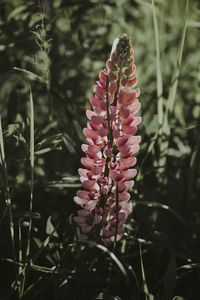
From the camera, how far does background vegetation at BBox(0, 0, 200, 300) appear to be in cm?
144

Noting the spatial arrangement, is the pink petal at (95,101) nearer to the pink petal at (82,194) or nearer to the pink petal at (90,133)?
the pink petal at (90,133)

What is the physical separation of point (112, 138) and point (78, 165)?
0.65m

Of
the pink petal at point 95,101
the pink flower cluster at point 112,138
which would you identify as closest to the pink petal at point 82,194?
the pink flower cluster at point 112,138

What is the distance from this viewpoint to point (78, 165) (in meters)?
1.94

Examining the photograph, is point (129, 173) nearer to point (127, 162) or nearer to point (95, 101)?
point (127, 162)

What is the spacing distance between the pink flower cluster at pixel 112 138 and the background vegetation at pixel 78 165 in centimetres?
12

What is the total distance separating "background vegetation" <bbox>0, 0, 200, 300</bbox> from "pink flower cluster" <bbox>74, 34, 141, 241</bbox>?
12 cm

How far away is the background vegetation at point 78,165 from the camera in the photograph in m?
1.44

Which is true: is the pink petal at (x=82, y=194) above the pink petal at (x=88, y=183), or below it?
below

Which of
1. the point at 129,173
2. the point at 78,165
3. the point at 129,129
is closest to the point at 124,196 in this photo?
the point at 129,173

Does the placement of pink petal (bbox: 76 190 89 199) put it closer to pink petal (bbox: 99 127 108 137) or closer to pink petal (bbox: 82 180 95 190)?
pink petal (bbox: 82 180 95 190)

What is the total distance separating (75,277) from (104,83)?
0.50m

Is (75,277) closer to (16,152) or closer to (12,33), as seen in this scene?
(16,152)

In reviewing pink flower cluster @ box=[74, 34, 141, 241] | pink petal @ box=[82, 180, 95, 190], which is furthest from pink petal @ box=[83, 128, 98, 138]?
pink petal @ box=[82, 180, 95, 190]
